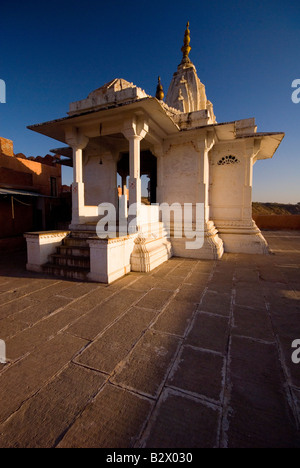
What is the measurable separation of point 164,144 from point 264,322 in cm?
699

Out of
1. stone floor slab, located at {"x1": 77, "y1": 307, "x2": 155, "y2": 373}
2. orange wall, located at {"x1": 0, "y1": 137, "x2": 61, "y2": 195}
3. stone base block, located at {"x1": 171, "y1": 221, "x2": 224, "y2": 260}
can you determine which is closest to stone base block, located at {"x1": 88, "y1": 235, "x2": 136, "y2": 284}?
stone floor slab, located at {"x1": 77, "y1": 307, "x2": 155, "y2": 373}

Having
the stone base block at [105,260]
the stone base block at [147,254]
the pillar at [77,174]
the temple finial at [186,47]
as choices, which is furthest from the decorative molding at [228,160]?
the temple finial at [186,47]

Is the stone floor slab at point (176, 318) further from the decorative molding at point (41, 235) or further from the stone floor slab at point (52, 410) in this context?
the decorative molding at point (41, 235)

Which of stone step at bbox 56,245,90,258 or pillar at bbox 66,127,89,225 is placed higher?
pillar at bbox 66,127,89,225

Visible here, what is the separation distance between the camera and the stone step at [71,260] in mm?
5319

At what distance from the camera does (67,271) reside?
517cm

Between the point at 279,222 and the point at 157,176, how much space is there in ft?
45.1

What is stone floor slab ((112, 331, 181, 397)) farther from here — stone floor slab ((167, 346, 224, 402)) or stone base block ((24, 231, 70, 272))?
stone base block ((24, 231, 70, 272))

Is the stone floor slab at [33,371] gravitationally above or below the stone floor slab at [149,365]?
above

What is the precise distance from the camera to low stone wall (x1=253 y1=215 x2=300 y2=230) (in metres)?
16.8

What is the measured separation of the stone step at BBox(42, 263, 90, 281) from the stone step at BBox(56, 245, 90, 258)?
0.47m

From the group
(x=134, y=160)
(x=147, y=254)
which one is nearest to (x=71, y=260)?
(x=147, y=254)

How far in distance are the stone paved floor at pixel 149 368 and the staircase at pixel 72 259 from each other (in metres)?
0.91
